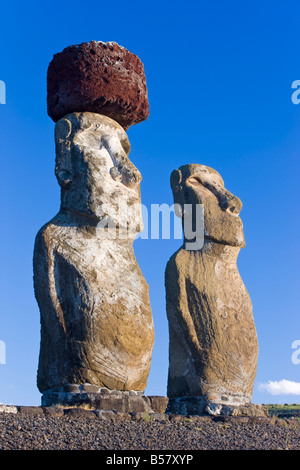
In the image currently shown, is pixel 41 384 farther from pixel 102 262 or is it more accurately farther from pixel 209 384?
pixel 209 384

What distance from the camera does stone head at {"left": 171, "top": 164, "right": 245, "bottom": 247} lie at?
1097 cm

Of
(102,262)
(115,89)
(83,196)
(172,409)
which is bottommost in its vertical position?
(172,409)

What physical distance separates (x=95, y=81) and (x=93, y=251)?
103 inches

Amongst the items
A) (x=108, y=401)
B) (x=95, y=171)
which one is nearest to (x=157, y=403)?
(x=108, y=401)

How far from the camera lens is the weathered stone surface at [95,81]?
10.1 metres

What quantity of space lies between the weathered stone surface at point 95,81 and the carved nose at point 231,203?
200 cm

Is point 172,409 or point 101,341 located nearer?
point 101,341

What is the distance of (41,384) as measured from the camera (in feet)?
29.6

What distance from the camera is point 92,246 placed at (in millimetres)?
9203

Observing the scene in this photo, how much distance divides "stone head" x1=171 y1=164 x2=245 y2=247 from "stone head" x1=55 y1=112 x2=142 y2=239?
1.43 metres
